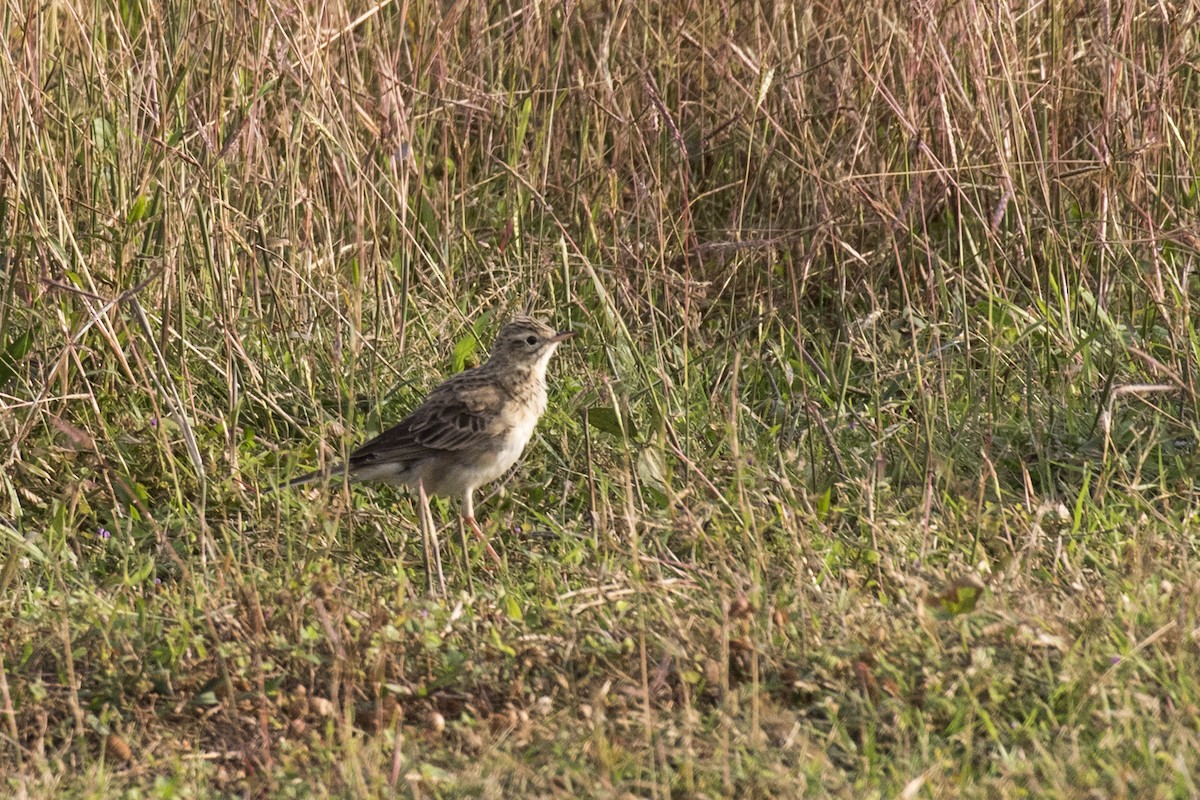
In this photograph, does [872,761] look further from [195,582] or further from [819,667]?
[195,582]

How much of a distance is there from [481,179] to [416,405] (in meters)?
1.55

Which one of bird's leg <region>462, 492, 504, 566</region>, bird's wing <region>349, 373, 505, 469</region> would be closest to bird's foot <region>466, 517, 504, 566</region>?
bird's leg <region>462, 492, 504, 566</region>

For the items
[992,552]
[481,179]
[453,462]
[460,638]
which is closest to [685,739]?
[460,638]

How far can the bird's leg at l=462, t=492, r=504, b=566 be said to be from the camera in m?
4.77

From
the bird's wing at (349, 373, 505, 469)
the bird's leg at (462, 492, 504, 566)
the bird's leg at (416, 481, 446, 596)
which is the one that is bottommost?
the bird's leg at (462, 492, 504, 566)

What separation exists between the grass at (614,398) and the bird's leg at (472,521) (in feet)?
0.28

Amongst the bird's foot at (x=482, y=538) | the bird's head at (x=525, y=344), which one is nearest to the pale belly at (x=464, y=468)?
the bird's foot at (x=482, y=538)

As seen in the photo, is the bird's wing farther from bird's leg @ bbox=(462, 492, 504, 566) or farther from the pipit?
bird's leg @ bbox=(462, 492, 504, 566)

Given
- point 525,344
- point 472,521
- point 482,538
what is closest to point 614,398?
point 482,538

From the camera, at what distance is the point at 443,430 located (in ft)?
16.4

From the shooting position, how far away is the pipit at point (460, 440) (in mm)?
4965

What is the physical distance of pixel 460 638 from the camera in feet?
13.1

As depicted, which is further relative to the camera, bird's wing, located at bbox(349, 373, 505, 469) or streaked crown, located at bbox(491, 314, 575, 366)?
streaked crown, located at bbox(491, 314, 575, 366)

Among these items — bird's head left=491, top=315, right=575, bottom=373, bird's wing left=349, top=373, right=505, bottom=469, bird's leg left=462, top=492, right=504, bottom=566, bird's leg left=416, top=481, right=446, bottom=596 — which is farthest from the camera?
bird's head left=491, top=315, right=575, bottom=373
